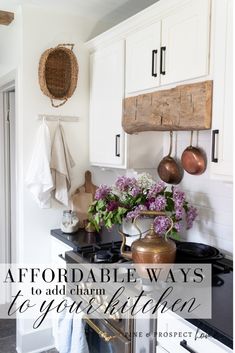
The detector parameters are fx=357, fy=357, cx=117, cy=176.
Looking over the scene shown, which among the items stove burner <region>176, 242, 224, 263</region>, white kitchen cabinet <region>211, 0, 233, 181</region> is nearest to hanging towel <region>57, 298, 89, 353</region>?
stove burner <region>176, 242, 224, 263</region>

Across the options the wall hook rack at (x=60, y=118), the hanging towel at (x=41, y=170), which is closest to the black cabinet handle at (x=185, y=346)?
the hanging towel at (x=41, y=170)

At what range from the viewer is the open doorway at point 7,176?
2.99 m

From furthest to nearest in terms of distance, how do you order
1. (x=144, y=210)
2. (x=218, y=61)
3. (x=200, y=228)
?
(x=200, y=228)
(x=144, y=210)
(x=218, y=61)

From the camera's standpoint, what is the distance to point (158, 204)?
176 centimetres

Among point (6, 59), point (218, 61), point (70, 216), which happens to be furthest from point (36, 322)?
point (218, 61)

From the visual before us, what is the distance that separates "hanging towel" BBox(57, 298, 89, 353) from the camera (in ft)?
6.00

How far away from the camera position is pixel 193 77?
5.38 ft

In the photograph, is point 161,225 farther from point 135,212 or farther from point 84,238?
point 84,238

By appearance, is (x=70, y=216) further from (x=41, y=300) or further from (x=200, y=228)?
(x=200, y=228)

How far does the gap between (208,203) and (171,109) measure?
0.60m

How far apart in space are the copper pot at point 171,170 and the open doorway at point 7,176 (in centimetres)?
143

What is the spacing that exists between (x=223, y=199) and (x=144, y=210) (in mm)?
469

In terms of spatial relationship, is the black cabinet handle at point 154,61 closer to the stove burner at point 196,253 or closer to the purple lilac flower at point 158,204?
the purple lilac flower at point 158,204

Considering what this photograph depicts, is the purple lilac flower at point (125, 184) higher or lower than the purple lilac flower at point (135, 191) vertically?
higher
